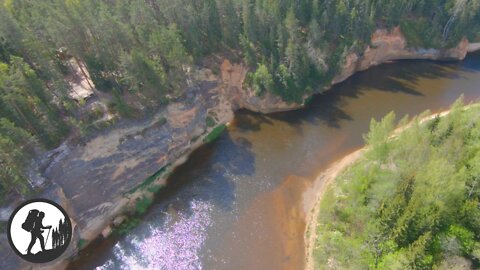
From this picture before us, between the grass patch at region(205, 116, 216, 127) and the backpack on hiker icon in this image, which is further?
the grass patch at region(205, 116, 216, 127)

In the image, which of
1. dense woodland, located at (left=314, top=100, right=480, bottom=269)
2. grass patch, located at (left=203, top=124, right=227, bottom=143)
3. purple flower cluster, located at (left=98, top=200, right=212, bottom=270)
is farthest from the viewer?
grass patch, located at (left=203, top=124, right=227, bottom=143)

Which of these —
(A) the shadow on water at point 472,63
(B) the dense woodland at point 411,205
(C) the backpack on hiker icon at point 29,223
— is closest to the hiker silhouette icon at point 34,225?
(C) the backpack on hiker icon at point 29,223

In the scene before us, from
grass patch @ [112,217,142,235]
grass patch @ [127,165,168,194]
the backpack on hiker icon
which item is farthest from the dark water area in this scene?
the backpack on hiker icon

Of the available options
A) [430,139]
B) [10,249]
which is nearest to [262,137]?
[430,139]

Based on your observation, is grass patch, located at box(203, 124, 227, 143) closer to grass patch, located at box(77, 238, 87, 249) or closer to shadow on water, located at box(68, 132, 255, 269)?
shadow on water, located at box(68, 132, 255, 269)

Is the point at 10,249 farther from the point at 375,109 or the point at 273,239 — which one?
the point at 375,109

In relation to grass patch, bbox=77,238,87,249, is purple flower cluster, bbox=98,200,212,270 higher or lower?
lower
